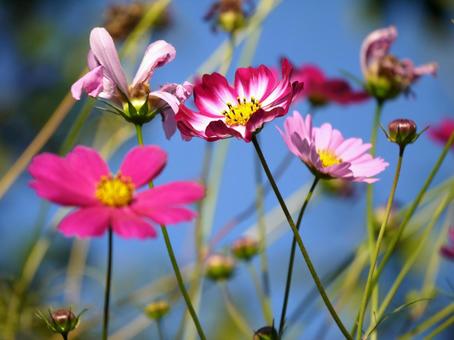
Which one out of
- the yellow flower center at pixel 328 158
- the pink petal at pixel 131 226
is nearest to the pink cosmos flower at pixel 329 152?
the yellow flower center at pixel 328 158

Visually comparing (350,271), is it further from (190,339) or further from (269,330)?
(269,330)

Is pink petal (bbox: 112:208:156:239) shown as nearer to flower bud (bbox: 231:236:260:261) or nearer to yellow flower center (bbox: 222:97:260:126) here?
yellow flower center (bbox: 222:97:260:126)

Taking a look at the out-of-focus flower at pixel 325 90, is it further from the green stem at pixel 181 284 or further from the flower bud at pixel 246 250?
the green stem at pixel 181 284

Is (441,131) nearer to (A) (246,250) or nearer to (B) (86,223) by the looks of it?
(A) (246,250)

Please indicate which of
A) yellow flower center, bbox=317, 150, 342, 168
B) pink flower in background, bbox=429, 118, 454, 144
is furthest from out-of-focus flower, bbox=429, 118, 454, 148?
yellow flower center, bbox=317, 150, 342, 168

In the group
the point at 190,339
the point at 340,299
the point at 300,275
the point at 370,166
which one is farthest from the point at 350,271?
the point at 300,275

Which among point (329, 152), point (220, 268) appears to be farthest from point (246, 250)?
point (329, 152)

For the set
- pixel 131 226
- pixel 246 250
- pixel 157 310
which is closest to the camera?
pixel 131 226
